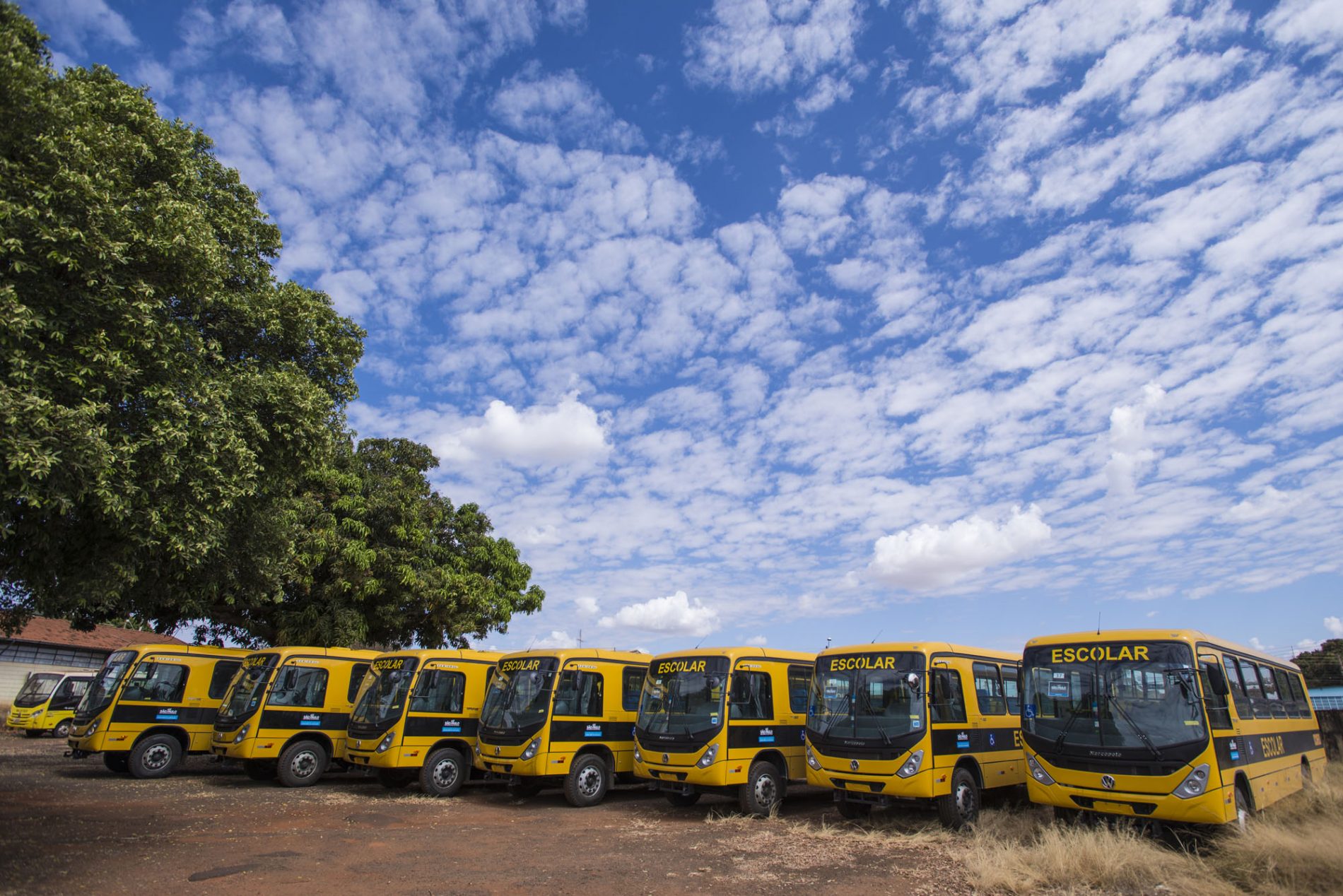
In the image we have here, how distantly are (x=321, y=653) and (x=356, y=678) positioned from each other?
37.3 inches

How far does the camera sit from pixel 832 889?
8242 mm

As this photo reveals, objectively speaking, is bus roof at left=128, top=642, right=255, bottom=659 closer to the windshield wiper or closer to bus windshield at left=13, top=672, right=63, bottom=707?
bus windshield at left=13, top=672, right=63, bottom=707

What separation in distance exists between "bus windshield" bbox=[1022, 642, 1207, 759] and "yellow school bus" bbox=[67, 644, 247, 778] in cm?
1684

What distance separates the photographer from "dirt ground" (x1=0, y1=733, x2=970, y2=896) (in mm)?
8383

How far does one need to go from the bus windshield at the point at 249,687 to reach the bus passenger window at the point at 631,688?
7447mm

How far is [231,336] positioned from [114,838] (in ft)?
22.8

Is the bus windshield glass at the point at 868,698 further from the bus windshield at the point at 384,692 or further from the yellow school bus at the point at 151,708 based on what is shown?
the yellow school bus at the point at 151,708

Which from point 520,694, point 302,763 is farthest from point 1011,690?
point 302,763

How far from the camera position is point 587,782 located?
1381 centimetres

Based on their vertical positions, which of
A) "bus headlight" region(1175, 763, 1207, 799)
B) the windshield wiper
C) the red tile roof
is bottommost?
"bus headlight" region(1175, 763, 1207, 799)

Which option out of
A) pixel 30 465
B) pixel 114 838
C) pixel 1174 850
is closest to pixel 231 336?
pixel 30 465

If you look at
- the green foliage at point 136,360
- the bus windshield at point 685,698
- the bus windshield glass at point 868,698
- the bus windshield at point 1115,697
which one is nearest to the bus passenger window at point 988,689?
the bus windshield glass at point 868,698

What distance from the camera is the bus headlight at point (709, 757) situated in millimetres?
11961

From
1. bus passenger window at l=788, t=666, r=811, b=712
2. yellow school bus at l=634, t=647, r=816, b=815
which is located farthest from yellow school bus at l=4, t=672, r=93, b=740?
bus passenger window at l=788, t=666, r=811, b=712
